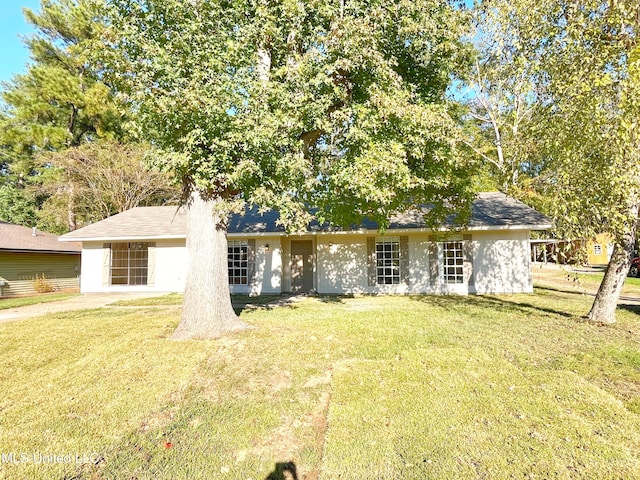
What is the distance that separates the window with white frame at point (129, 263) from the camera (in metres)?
15.8

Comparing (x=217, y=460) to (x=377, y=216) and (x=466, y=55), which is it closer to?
(x=377, y=216)

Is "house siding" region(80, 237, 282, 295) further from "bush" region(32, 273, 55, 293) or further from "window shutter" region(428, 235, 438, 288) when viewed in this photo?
"window shutter" region(428, 235, 438, 288)

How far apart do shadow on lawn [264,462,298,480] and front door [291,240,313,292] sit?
38.2ft

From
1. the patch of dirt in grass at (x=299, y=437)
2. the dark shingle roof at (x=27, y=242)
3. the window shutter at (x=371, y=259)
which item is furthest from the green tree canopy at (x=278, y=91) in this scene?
the dark shingle roof at (x=27, y=242)

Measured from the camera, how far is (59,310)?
10.5 m

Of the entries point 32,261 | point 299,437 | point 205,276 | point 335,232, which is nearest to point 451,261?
point 335,232

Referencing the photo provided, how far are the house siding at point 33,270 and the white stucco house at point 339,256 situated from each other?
9.70 feet

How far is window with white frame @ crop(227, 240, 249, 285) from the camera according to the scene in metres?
14.5

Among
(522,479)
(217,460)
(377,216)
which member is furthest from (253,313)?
(522,479)

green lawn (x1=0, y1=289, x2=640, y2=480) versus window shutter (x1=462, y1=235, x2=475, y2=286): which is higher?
window shutter (x1=462, y1=235, x2=475, y2=286)

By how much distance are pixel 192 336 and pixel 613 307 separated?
8.75 metres

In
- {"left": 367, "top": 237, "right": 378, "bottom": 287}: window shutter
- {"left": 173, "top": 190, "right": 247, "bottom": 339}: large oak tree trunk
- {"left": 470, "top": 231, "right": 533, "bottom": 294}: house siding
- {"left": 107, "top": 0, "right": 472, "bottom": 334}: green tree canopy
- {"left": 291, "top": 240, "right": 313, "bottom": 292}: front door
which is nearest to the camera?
{"left": 107, "top": 0, "right": 472, "bottom": 334}: green tree canopy

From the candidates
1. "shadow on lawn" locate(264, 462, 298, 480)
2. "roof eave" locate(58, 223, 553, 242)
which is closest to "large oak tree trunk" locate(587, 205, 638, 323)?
"roof eave" locate(58, 223, 553, 242)

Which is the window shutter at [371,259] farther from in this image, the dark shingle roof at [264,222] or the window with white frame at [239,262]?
the window with white frame at [239,262]
